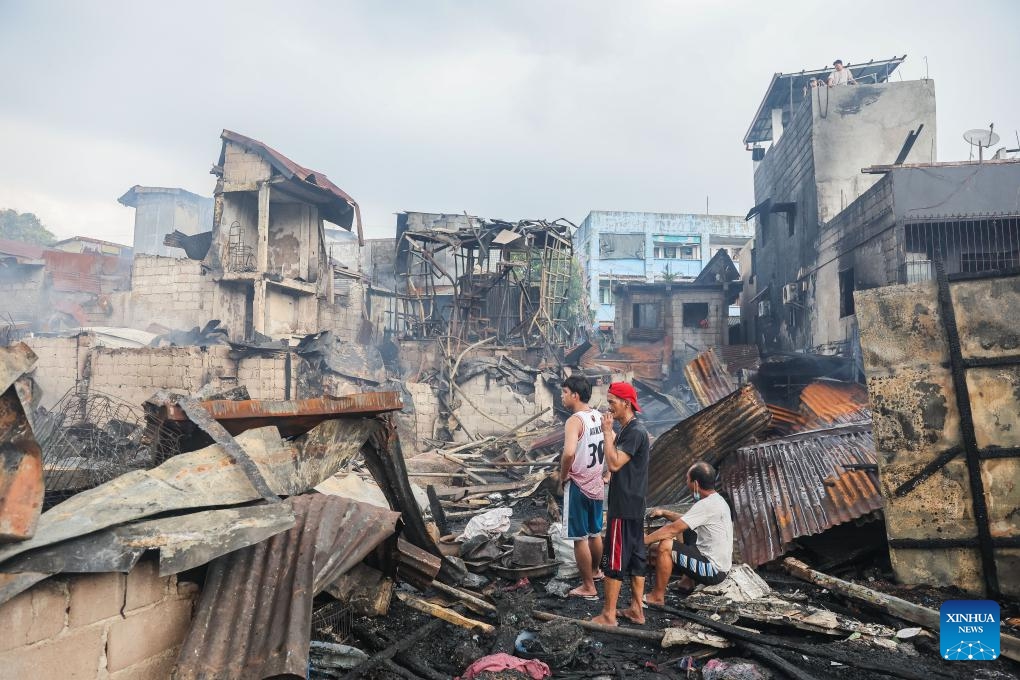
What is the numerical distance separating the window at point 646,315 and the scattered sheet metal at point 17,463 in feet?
86.4

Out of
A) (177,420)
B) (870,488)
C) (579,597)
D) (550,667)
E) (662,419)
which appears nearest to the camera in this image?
(177,420)

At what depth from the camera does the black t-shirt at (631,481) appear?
451 centimetres

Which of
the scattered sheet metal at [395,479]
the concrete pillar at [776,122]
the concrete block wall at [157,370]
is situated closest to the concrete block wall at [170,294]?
the concrete block wall at [157,370]

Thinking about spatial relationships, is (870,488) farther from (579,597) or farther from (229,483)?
(229,483)

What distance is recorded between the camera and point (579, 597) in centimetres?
515

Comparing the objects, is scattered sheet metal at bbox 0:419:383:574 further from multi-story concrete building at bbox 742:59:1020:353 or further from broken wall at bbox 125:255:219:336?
broken wall at bbox 125:255:219:336

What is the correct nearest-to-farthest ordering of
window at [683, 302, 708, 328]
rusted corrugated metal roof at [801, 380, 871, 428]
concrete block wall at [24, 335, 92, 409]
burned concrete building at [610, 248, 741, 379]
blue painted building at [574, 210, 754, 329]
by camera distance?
rusted corrugated metal roof at [801, 380, 871, 428]
concrete block wall at [24, 335, 92, 409]
burned concrete building at [610, 248, 741, 379]
window at [683, 302, 708, 328]
blue painted building at [574, 210, 754, 329]

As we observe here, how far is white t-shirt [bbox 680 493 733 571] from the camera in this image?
4832 millimetres

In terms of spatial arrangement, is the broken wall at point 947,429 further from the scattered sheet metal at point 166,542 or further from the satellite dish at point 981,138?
the satellite dish at point 981,138

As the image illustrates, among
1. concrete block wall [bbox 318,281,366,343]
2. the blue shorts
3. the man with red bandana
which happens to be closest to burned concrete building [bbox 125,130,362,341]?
concrete block wall [bbox 318,281,366,343]

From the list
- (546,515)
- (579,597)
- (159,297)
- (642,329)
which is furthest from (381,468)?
(642,329)

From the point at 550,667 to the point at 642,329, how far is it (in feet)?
78.4

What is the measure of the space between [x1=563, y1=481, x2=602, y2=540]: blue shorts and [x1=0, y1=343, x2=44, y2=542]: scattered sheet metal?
3.72 m

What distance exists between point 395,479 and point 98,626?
2.10m
